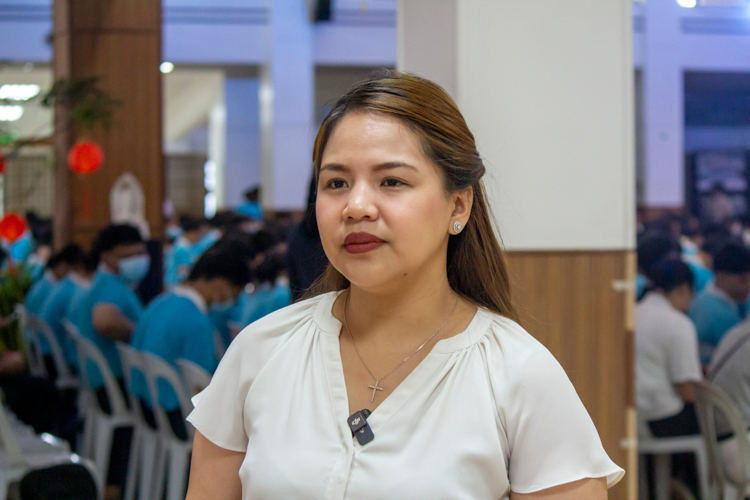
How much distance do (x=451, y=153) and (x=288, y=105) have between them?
7774mm

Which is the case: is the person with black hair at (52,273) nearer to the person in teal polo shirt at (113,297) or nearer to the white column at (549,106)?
the person in teal polo shirt at (113,297)

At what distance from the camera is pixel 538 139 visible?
2.55 m

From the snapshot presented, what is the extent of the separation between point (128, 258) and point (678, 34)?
398 centimetres

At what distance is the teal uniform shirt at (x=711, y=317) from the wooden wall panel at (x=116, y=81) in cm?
422

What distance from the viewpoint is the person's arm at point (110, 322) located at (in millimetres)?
4137

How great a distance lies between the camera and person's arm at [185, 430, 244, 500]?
1.22 metres

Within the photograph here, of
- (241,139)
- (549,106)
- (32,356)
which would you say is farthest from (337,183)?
Answer: (241,139)

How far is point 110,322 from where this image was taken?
13.6 feet

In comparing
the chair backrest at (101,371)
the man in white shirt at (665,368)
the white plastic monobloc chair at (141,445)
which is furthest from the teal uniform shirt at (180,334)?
the man in white shirt at (665,368)

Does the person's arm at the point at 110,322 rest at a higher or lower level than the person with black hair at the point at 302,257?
lower

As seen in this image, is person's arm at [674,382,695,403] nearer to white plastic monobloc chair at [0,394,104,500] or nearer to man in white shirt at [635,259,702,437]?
man in white shirt at [635,259,702,437]

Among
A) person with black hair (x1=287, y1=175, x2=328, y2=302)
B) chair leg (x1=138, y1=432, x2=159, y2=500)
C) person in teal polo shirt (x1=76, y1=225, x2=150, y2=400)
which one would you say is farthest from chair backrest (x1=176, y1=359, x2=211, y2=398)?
person in teal polo shirt (x1=76, y1=225, x2=150, y2=400)

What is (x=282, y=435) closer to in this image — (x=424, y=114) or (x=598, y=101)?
(x=424, y=114)

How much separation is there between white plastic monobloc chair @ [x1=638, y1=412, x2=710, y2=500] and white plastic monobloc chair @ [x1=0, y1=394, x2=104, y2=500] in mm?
2179
